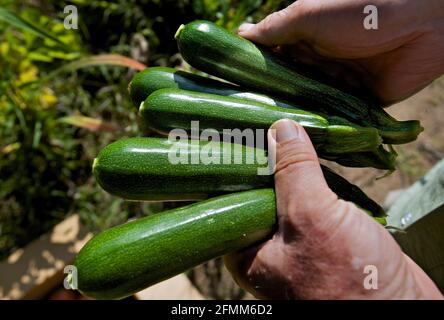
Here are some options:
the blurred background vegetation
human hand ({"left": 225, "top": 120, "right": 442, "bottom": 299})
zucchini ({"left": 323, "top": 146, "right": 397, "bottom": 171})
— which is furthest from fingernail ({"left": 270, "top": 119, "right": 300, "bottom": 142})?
the blurred background vegetation

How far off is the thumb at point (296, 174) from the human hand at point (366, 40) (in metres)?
0.71

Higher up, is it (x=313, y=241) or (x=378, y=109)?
(x=378, y=109)

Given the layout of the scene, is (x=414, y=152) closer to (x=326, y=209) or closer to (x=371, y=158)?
(x=371, y=158)

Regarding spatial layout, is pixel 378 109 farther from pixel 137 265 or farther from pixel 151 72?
pixel 137 265

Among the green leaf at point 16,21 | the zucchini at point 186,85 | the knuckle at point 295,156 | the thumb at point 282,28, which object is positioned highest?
the green leaf at point 16,21

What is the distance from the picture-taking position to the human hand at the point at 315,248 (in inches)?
69.4

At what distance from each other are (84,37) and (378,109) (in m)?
3.06

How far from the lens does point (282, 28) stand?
242cm

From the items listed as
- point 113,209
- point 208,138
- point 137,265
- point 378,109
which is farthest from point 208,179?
point 113,209

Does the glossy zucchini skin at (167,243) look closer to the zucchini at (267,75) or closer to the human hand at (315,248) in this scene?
the human hand at (315,248)

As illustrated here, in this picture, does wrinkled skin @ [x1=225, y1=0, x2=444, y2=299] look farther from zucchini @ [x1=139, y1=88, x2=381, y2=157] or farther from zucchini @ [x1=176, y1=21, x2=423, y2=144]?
zucchini @ [x1=176, y1=21, x2=423, y2=144]

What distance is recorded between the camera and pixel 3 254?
3.51m

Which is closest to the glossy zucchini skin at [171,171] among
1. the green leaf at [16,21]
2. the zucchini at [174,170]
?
the zucchini at [174,170]

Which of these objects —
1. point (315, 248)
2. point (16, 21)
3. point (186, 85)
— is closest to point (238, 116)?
point (186, 85)
